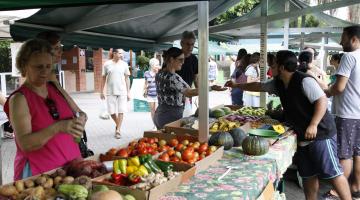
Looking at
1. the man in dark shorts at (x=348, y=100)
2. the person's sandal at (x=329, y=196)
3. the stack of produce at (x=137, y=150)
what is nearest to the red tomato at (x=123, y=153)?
the stack of produce at (x=137, y=150)

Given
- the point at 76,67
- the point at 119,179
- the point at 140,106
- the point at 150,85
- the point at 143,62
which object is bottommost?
the point at 140,106

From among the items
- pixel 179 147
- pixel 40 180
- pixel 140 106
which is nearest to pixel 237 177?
pixel 179 147

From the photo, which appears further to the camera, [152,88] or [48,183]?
[152,88]

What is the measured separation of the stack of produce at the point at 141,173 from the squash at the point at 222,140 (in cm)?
84

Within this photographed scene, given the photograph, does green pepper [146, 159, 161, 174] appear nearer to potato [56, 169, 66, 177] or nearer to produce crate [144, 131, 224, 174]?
produce crate [144, 131, 224, 174]

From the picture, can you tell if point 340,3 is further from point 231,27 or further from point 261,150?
point 261,150

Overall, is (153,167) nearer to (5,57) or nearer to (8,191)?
(8,191)

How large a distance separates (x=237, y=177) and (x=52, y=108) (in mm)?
1341

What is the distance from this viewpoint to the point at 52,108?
2.44m

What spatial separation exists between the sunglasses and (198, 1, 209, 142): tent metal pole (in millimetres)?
1251

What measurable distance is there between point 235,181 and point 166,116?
240cm

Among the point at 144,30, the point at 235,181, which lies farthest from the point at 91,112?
the point at 235,181

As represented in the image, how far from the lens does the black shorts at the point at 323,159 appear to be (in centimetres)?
367

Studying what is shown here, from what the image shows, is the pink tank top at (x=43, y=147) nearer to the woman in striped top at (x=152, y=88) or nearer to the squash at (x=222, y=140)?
the squash at (x=222, y=140)
